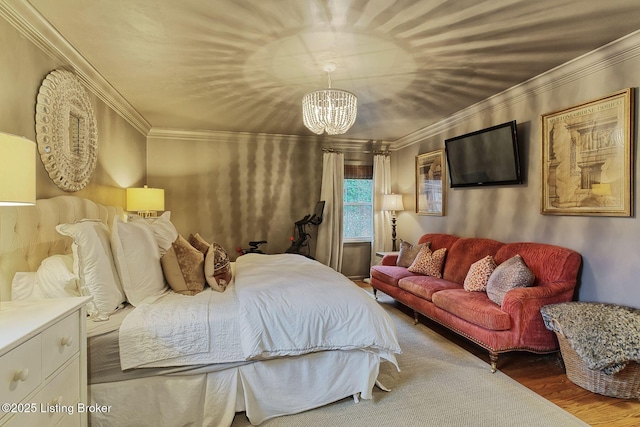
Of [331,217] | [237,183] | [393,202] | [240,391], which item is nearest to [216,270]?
[240,391]

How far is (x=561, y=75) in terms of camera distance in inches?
110

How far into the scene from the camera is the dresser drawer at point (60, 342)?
1272 millimetres

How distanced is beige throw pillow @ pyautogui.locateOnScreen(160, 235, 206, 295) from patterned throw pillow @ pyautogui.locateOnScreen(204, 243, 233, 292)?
47 mm

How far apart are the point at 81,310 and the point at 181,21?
5.89ft

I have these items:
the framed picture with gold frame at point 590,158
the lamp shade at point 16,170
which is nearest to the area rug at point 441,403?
the framed picture with gold frame at point 590,158

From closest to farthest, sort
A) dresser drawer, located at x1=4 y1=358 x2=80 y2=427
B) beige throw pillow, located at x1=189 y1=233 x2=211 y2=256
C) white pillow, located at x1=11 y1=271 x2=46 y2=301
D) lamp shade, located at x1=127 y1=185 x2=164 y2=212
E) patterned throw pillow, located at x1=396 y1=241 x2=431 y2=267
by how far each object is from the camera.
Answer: dresser drawer, located at x1=4 y1=358 x2=80 y2=427 → white pillow, located at x1=11 y1=271 x2=46 y2=301 → beige throw pillow, located at x1=189 y1=233 x2=211 y2=256 → lamp shade, located at x1=127 y1=185 x2=164 y2=212 → patterned throw pillow, located at x1=396 y1=241 x2=431 y2=267

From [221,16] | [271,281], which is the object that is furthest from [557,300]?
[221,16]

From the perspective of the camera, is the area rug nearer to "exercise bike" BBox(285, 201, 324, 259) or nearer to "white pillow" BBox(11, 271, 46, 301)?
"white pillow" BBox(11, 271, 46, 301)

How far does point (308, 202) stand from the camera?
545 centimetres

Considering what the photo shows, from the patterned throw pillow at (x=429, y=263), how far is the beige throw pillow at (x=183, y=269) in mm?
2650

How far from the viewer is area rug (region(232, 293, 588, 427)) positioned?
1928 millimetres

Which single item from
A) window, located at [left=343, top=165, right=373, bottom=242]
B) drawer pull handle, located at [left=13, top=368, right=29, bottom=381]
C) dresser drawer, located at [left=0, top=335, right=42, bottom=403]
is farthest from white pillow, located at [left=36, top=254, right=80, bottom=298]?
window, located at [left=343, top=165, right=373, bottom=242]

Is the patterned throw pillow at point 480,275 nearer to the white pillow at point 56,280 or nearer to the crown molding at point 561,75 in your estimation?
the crown molding at point 561,75

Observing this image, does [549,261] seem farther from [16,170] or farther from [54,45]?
[54,45]
